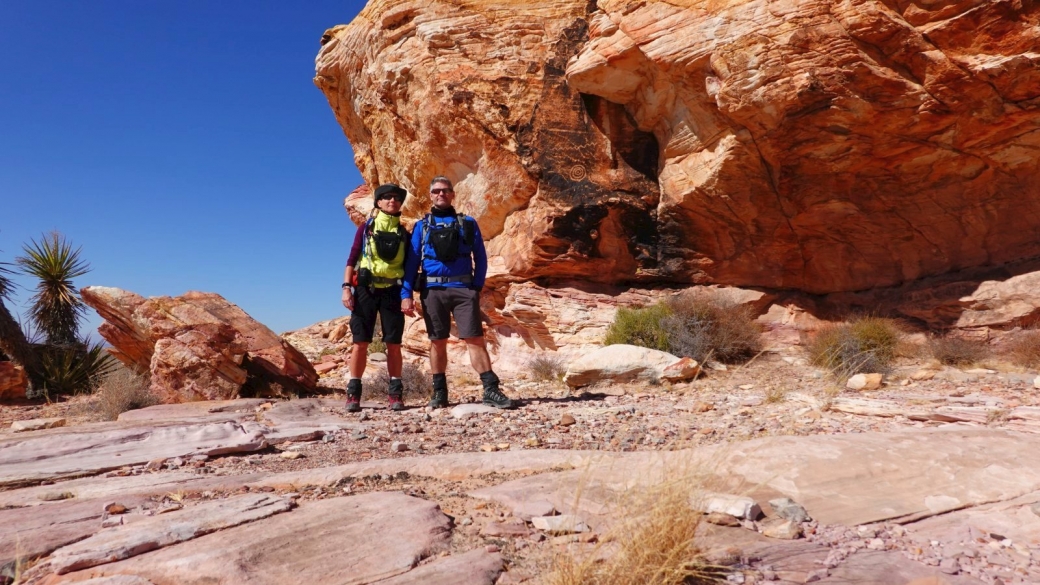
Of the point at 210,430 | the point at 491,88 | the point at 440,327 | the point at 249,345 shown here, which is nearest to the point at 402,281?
the point at 440,327

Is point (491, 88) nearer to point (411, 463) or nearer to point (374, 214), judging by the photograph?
point (374, 214)

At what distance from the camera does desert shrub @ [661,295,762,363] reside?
7.73 metres

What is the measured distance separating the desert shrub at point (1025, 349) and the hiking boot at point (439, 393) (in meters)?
6.50

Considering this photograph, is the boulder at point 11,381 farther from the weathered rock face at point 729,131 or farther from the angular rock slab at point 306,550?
the angular rock slab at point 306,550

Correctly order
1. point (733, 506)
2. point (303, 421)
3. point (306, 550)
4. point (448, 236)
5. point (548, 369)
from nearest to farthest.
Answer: point (306, 550)
point (733, 506)
point (303, 421)
point (448, 236)
point (548, 369)

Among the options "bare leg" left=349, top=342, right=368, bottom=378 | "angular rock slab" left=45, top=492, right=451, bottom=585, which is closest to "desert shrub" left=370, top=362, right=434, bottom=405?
"bare leg" left=349, top=342, right=368, bottom=378

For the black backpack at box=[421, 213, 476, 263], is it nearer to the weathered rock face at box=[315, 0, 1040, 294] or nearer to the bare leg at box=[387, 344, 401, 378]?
the bare leg at box=[387, 344, 401, 378]

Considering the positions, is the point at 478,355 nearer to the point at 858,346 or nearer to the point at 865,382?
the point at 865,382

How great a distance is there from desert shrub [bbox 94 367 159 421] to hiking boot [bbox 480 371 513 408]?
161 inches

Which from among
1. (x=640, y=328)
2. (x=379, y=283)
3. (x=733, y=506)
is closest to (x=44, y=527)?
(x=733, y=506)

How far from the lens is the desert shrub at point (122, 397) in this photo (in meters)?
6.45

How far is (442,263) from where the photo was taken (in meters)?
5.87

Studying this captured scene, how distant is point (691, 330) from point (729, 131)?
2855mm

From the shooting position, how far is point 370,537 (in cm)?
216
